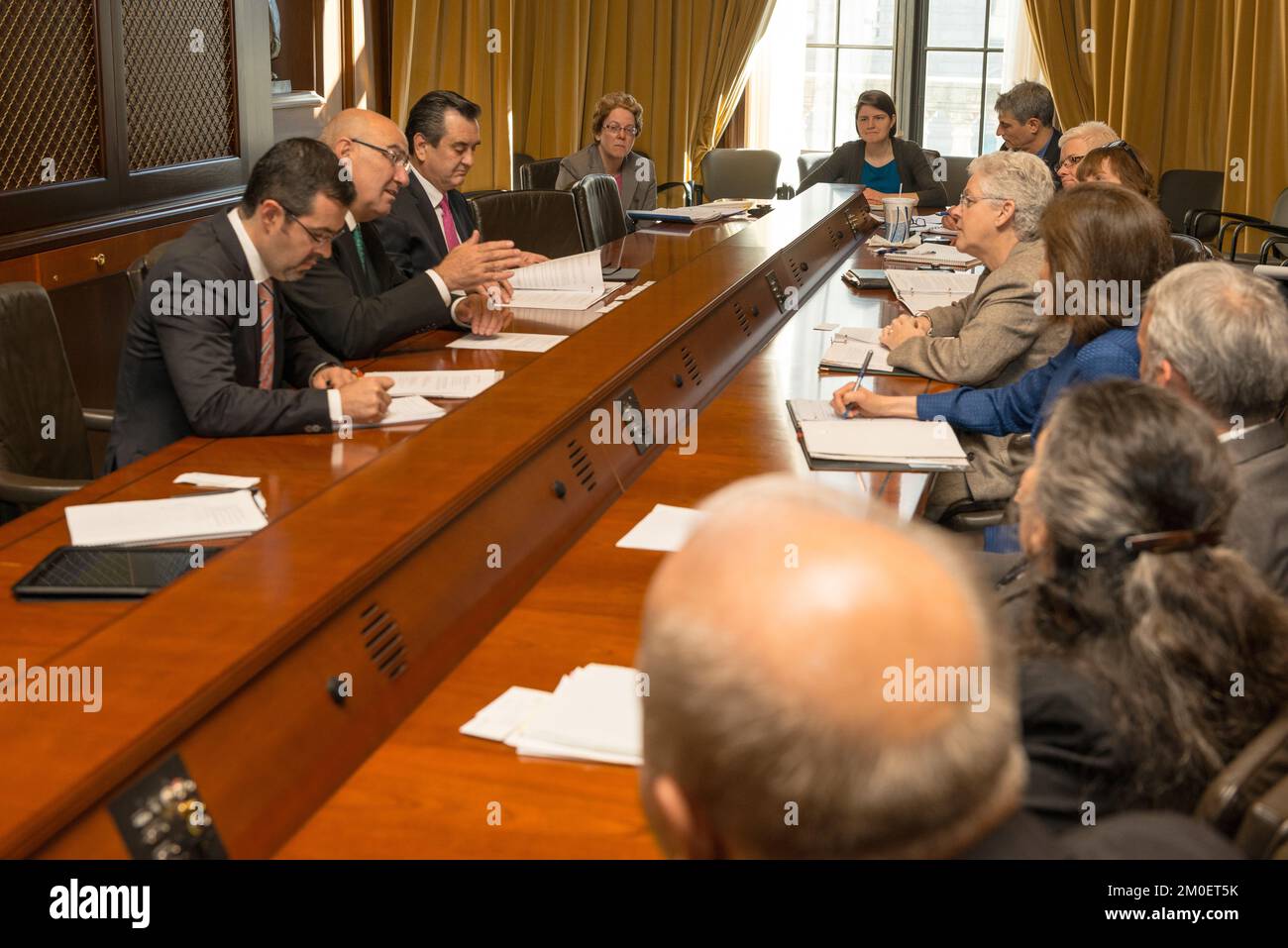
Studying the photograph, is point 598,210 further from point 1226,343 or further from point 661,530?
point 1226,343

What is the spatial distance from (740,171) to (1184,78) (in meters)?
2.58

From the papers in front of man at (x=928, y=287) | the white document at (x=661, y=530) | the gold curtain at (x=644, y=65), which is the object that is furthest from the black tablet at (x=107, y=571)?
the gold curtain at (x=644, y=65)

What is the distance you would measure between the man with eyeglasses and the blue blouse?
3942 millimetres

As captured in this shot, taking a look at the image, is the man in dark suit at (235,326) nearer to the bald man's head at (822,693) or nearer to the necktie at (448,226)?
the necktie at (448,226)

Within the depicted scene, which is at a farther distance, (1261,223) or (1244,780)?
(1261,223)

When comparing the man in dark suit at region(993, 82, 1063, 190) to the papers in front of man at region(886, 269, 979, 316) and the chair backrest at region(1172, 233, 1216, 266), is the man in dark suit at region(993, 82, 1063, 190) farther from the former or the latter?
the chair backrest at region(1172, 233, 1216, 266)

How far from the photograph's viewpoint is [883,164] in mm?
7016

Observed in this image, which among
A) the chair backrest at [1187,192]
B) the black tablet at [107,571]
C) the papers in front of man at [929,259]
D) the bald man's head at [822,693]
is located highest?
the chair backrest at [1187,192]

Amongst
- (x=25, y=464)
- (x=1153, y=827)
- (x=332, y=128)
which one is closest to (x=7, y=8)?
(x=332, y=128)

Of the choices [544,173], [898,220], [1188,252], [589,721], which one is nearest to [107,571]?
[589,721]

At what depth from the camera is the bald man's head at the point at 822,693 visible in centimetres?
68

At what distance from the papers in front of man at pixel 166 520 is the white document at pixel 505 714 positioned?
0.57 m

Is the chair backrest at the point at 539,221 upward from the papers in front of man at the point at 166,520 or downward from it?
upward
